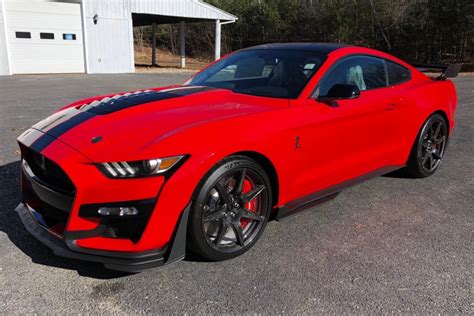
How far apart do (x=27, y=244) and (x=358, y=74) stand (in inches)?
126

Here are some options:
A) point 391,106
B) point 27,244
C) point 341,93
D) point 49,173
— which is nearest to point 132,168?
point 49,173

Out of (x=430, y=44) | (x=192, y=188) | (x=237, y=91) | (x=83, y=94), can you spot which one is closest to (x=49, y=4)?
(x=83, y=94)

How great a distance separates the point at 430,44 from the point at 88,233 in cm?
2689

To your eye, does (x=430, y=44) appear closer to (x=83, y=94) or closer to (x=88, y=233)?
(x=83, y=94)

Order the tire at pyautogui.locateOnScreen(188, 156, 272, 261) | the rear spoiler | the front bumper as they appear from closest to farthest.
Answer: the front bumper < the tire at pyautogui.locateOnScreen(188, 156, 272, 261) < the rear spoiler

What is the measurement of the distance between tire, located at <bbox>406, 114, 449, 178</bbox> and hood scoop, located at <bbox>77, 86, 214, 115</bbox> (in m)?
2.43

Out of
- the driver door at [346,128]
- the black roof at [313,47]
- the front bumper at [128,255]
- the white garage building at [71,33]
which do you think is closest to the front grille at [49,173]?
the front bumper at [128,255]

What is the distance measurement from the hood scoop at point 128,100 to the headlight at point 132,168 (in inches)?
28.2

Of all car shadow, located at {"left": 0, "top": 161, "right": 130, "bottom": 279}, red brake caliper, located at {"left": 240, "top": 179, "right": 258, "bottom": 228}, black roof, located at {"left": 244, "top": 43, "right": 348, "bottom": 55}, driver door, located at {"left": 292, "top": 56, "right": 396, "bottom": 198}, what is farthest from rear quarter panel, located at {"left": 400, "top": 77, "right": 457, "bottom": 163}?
car shadow, located at {"left": 0, "top": 161, "right": 130, "bottom": 279}

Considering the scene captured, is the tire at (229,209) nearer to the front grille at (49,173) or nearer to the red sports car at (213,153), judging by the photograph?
the red sports car at (213,153)

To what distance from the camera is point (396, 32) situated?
25.9 metres

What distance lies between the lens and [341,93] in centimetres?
337

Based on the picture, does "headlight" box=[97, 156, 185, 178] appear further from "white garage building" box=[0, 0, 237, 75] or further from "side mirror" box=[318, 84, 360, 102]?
"white garage building" box=[0, 0, 237, 75]

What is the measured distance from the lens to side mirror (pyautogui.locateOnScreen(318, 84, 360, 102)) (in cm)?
334
